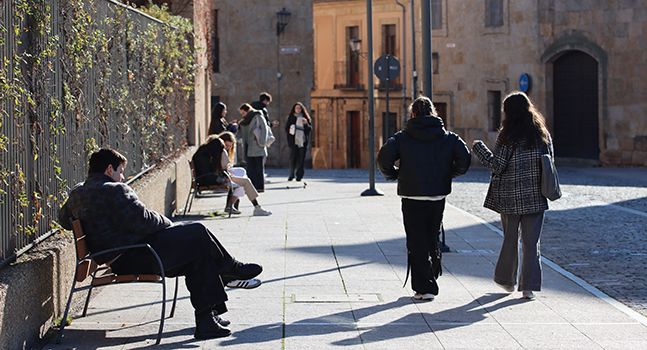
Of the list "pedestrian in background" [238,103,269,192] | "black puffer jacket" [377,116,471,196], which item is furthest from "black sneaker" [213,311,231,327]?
"pedestrian in background" [238,103,269,192]

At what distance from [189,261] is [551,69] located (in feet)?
104

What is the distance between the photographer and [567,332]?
28.7 ft

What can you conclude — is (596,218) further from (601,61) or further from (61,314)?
(601,61)

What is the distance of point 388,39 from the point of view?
170 feet

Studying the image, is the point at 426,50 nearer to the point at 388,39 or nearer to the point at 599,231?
the point at 599,231

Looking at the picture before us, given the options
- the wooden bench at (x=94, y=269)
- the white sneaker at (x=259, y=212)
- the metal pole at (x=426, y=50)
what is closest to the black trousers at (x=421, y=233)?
the wooden bench at (x=94, y=269)

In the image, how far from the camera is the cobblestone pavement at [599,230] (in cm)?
1164

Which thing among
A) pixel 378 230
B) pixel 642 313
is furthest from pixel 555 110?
pixel 642 313

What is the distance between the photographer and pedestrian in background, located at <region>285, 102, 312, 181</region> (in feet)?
86.2

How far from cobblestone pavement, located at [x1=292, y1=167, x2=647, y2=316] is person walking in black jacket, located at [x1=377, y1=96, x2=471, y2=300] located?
5.36ft

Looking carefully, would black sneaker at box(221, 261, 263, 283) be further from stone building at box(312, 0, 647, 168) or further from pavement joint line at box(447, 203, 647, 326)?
stone building at box(312, 0, 647, 168)

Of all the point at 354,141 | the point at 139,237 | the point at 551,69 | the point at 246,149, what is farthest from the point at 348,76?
the point at 139,237

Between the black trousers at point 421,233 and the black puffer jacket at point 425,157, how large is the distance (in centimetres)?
13

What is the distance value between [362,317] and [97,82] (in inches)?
153
